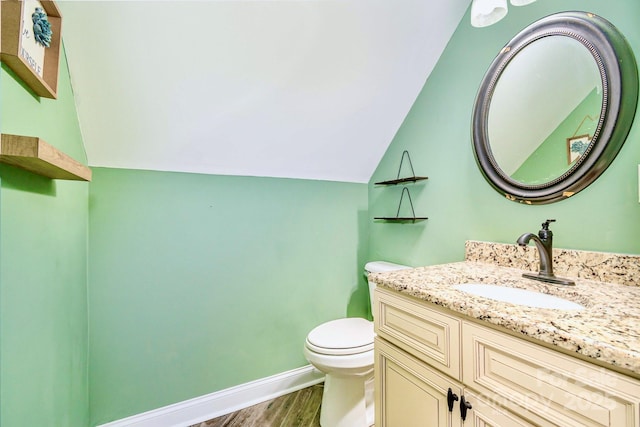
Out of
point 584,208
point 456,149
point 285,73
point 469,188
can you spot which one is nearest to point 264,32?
point 285,73

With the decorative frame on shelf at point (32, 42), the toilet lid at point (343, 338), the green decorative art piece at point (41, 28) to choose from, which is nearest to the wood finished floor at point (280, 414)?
the toilet lid at point (343, 338)

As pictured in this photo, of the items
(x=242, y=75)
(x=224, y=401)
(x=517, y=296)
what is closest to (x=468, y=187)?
(x=517, y=296)

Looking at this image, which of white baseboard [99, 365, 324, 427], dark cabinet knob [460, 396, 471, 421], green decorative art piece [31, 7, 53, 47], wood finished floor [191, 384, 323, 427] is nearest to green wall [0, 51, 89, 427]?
green decorative art piece [31, 7, 53, 47]

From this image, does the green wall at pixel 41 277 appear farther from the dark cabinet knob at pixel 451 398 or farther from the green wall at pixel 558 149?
the green wall at pixel 558 149

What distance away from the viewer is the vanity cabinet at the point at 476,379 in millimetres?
486

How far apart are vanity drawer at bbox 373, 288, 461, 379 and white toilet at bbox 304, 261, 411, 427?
389mm

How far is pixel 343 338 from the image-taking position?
1400 mm

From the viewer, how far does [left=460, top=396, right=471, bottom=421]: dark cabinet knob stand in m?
0.68

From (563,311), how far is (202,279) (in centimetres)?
158

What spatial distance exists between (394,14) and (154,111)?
4.25 feet

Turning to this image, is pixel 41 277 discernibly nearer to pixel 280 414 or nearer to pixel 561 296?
pixel 280 414

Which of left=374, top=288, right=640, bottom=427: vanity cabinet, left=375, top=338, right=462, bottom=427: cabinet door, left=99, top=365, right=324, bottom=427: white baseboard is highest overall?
left=374, top=288, right=640, bottom=427: vanity cabinet

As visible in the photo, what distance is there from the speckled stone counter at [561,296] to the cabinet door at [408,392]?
228 mm

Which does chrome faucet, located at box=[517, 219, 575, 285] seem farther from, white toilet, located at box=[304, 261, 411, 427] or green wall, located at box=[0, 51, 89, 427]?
green wall, located at box=[0, 51, 89, 427]
